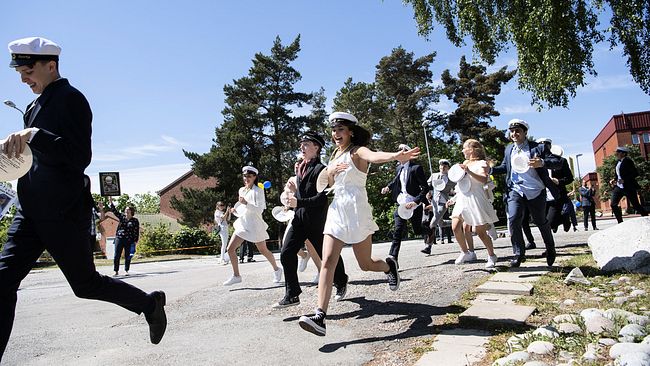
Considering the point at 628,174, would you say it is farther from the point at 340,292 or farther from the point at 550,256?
the point at 340,292

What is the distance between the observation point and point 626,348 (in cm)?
276

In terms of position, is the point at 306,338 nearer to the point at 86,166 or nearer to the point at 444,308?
the point at 444,308

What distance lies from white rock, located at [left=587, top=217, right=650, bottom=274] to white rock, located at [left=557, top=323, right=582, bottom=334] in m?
2.62

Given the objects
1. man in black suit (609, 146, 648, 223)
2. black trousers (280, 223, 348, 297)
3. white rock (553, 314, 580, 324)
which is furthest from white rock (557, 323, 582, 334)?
man in black suit (609, 146, 648, 223)

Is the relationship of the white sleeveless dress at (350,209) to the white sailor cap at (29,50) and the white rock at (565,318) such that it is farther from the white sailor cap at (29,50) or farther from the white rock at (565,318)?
the white sailor cap at (29,50)

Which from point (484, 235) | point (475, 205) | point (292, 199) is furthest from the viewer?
point (475, 205)

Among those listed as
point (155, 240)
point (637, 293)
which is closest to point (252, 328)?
point (637, 293)

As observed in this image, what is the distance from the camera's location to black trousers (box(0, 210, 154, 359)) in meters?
2.97

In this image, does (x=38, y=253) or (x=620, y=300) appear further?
(x=620, y=300)

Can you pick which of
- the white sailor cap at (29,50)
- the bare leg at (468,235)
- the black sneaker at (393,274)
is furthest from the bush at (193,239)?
the white sailor cap at (29,50)

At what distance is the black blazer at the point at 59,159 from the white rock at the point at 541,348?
315 cm

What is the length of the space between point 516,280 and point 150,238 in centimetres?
2931

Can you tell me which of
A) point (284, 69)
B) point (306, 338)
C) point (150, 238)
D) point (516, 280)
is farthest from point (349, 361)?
point (284, 69)

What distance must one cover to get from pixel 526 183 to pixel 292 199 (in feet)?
10.5
